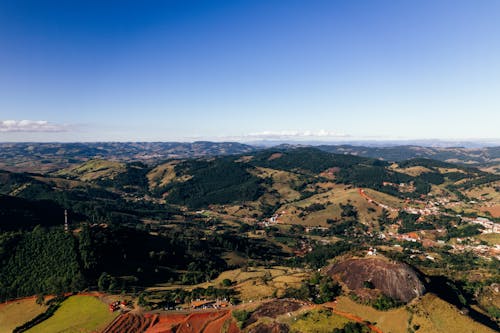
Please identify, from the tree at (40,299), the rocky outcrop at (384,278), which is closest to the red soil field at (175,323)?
the tree at (40,299)

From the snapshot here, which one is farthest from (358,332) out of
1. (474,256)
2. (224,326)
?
(474,256)

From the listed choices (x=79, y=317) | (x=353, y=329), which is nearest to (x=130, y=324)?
(x=79, y=317)

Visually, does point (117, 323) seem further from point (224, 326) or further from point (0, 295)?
point (0, 295)

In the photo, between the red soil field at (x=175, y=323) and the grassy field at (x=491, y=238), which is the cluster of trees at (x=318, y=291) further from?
the grassy field at (x=491, y=238)

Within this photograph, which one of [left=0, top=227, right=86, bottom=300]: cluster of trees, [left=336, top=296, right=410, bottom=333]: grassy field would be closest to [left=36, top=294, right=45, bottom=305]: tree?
[left=0, top=227, right=86, bottom=300]: cluster of trees

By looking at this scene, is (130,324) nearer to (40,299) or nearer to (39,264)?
(40,299)

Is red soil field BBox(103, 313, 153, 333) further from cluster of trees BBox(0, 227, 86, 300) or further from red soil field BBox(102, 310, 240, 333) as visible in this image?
cluster of trees BBox(0, 227, 86, 300)

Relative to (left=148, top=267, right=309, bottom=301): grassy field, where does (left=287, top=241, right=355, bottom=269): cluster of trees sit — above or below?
below
